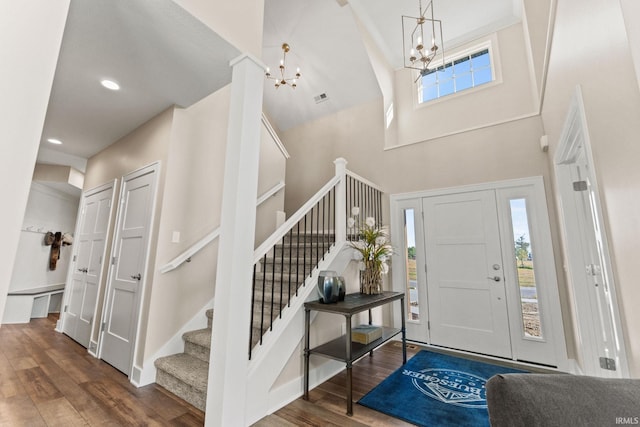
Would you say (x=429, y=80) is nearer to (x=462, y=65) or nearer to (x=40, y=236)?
(x=462, y=65)

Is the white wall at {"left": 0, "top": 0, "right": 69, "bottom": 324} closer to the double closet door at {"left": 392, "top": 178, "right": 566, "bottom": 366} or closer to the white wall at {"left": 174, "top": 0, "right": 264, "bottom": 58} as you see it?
the white wall at {"left": 174, "top": 0, "right": 264, "bottom": 58}

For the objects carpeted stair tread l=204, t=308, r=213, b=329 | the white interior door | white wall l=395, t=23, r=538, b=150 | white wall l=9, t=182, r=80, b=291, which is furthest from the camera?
white wall l=9, t=182, r=80, b=291

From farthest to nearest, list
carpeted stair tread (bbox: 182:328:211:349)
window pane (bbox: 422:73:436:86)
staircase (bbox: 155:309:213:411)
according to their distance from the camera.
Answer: window pane (bbox: 422:73:436:86)
carpeted stair tread (bbox: 182:328:211:349)
staircase (bbox: 155:309:213:411)

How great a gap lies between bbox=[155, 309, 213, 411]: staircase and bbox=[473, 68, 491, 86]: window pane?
5501 millimetres

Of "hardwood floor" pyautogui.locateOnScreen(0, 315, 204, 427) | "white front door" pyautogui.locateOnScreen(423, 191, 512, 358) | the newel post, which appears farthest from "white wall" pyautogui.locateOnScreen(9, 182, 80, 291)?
"white front door" pyautogui.locateOnScreen(423, 191, 512, 358)

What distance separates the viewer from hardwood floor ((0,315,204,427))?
1942mm

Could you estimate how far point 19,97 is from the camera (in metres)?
1.04

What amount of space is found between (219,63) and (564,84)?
270cm

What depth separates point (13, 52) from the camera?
101 cm

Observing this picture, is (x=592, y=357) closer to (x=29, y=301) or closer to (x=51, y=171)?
(x=29, y=301)

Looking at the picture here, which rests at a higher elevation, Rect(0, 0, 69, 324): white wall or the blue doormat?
Rect(0, 0, 69, 324): white wall

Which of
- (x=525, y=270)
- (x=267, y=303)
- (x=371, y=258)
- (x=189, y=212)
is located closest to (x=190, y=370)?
(x=267, y=303)

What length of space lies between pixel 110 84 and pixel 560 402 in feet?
11.9

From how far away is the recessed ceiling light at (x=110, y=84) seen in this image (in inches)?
101
